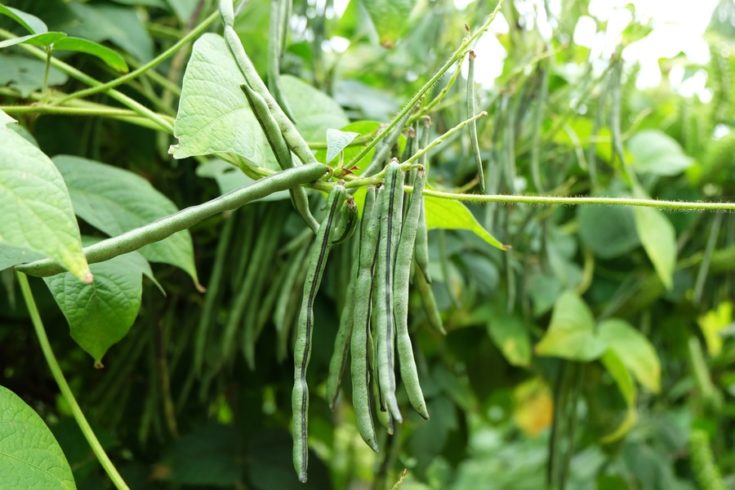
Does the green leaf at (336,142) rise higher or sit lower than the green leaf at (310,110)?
lower

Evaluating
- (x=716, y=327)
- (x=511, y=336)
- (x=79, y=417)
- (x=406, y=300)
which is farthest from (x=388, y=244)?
(x=716, y=327)

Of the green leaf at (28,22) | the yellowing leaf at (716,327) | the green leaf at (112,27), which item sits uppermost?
the green leaf at (112,27)

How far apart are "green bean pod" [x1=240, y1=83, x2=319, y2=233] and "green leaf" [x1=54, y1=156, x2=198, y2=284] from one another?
0.15 meters

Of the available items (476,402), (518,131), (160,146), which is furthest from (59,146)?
(476,402)

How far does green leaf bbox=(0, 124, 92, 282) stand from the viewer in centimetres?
32

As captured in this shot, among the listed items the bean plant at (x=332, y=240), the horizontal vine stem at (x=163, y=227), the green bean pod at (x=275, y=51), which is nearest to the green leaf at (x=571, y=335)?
the bean plant at (x=332, y=240)

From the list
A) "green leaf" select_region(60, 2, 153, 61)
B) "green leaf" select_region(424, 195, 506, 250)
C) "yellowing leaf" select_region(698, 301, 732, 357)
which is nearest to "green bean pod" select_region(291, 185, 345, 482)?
"green leaf" select_region(424, 195, 506, 250)

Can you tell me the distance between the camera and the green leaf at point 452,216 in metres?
0.53

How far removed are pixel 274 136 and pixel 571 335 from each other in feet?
2.03

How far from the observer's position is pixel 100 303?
20.2 inches

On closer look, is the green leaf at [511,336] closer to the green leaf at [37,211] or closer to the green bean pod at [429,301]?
the green bean pod at [429,301]

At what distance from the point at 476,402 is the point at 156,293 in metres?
0.54

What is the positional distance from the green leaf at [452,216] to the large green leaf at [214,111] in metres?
0.14

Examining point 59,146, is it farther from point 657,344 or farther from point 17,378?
point 657,344
